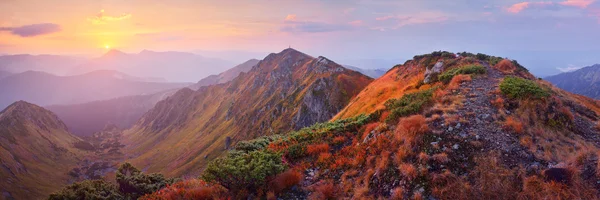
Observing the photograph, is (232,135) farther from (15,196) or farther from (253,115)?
(15,196)

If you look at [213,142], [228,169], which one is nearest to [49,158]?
[213,142]

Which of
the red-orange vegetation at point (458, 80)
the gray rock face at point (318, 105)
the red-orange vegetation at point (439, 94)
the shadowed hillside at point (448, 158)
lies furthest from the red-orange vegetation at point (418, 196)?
the gray rock face at point (318, 105)

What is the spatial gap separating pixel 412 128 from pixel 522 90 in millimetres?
7925

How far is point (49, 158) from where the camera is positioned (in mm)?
180500

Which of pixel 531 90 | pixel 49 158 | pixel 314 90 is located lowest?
pixel 49 158

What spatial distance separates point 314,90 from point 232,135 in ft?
210

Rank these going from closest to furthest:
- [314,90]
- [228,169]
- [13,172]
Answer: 1. [228,169]
2. [314,90]
3. [13,172]

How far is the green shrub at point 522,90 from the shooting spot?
53.4ft

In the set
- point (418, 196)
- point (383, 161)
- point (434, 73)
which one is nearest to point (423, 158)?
point (383, 161)

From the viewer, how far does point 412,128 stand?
14.7 metres

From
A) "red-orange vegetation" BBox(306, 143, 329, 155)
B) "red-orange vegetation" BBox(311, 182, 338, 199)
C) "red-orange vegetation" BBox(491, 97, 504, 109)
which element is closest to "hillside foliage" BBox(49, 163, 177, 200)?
"red-orange vegetation" BBox(306, 143, 329, 155)

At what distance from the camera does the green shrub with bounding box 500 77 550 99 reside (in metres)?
16.3

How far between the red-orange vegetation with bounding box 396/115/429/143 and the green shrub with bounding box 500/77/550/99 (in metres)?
6.27

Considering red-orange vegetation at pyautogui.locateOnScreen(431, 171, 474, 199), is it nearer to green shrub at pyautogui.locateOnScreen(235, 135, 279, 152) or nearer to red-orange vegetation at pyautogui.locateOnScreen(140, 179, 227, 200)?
red-orange vegetation at pyautogui.locateOnScreen(140, 179, 227, 200)
